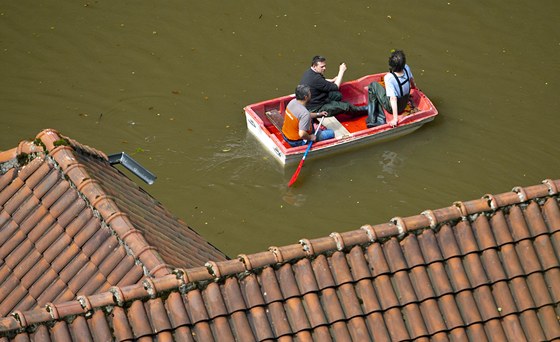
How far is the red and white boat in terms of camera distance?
15367 mm

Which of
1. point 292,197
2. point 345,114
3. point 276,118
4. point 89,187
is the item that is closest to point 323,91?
point 345,114

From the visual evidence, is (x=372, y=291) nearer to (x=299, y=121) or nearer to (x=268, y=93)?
(x=299, y=121)

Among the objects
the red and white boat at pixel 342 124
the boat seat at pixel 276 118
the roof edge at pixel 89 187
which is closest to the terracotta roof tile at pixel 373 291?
the roof edge at pixel 89 187

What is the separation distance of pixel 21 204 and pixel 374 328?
4.53 m

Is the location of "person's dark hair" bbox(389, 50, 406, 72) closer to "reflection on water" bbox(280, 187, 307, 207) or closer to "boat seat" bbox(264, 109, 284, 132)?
"boat seat" bbox(264, 109, 284, 132)

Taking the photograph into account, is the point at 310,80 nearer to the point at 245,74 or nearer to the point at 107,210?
the point at 245,74

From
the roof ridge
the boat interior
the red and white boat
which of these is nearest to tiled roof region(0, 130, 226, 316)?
the roof ridge

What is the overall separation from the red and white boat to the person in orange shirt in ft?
0.56

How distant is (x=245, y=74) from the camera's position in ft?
57.7

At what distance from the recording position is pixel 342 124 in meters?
16.5

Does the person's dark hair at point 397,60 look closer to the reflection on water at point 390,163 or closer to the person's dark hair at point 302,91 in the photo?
the reflection on water at point 390,163

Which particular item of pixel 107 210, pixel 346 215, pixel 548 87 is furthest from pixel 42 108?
pixel 548 87

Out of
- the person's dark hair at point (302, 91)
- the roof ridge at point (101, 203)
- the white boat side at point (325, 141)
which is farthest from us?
the white boat side at point (325, 141)

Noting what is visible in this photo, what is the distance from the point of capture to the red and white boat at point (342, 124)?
1537cm
